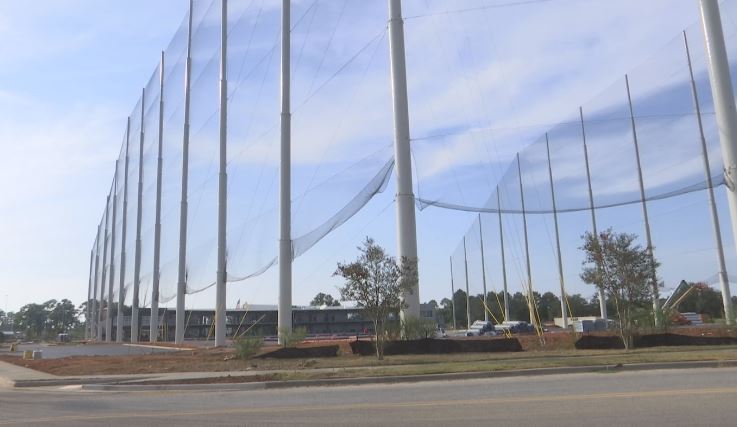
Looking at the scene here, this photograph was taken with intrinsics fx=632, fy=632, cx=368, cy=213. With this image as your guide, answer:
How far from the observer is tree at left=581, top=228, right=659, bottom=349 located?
1962 centimetres

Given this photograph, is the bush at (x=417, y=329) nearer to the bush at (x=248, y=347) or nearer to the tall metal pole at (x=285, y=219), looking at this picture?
the bush at (x=248, y=347)

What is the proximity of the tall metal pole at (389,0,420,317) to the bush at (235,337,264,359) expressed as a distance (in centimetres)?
545

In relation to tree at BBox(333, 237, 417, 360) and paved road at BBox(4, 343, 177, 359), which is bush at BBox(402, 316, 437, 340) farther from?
paved road at BBox(4, 343, 177, 359)

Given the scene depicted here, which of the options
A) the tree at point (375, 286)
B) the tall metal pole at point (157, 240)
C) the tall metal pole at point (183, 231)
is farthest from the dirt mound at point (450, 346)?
the tall metal pole at point (157, 240)

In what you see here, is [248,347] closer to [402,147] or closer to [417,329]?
[417,329]

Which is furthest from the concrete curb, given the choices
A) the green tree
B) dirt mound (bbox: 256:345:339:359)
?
the green tree

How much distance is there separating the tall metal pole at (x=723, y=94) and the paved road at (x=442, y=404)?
11409 mm

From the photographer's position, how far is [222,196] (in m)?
33.5

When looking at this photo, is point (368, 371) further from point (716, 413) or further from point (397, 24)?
point (397, 24)

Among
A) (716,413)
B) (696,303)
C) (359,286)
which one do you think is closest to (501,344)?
(359,286)

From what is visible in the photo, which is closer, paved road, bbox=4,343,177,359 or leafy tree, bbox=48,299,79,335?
paved road, bbox=4,343,177,359

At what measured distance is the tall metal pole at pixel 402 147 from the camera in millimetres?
23219

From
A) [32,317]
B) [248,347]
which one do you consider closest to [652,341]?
[248,347]

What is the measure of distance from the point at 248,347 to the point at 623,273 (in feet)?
39.6
